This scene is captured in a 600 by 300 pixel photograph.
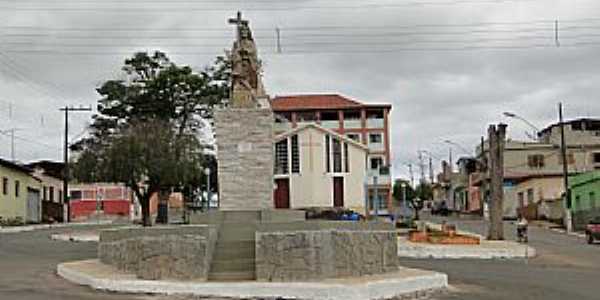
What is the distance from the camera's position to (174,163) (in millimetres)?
48188

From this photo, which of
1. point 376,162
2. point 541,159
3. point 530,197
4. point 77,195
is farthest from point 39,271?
point 541,159

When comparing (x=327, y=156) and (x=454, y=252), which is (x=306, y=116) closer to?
(x=327, y=156)

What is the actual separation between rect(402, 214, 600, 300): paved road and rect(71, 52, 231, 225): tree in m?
20.8

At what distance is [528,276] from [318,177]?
1799 inches

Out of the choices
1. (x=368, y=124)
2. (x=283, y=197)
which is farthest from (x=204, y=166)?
(x=368, y=124)

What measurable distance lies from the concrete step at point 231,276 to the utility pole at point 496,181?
25488mm

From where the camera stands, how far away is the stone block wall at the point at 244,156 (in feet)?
76.9

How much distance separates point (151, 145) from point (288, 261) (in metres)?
31.9

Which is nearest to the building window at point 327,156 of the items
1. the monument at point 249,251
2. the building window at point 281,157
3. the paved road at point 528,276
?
the building window at point 281,157

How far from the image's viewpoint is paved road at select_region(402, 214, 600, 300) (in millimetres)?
19477

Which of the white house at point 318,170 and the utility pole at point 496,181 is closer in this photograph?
the utility pole at point 496,181

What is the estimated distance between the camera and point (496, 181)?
42469 mm

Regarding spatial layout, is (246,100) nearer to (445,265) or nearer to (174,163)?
(445,265)

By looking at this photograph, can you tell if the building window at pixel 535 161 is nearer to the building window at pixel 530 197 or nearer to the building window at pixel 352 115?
the building window at pixel 530 197
